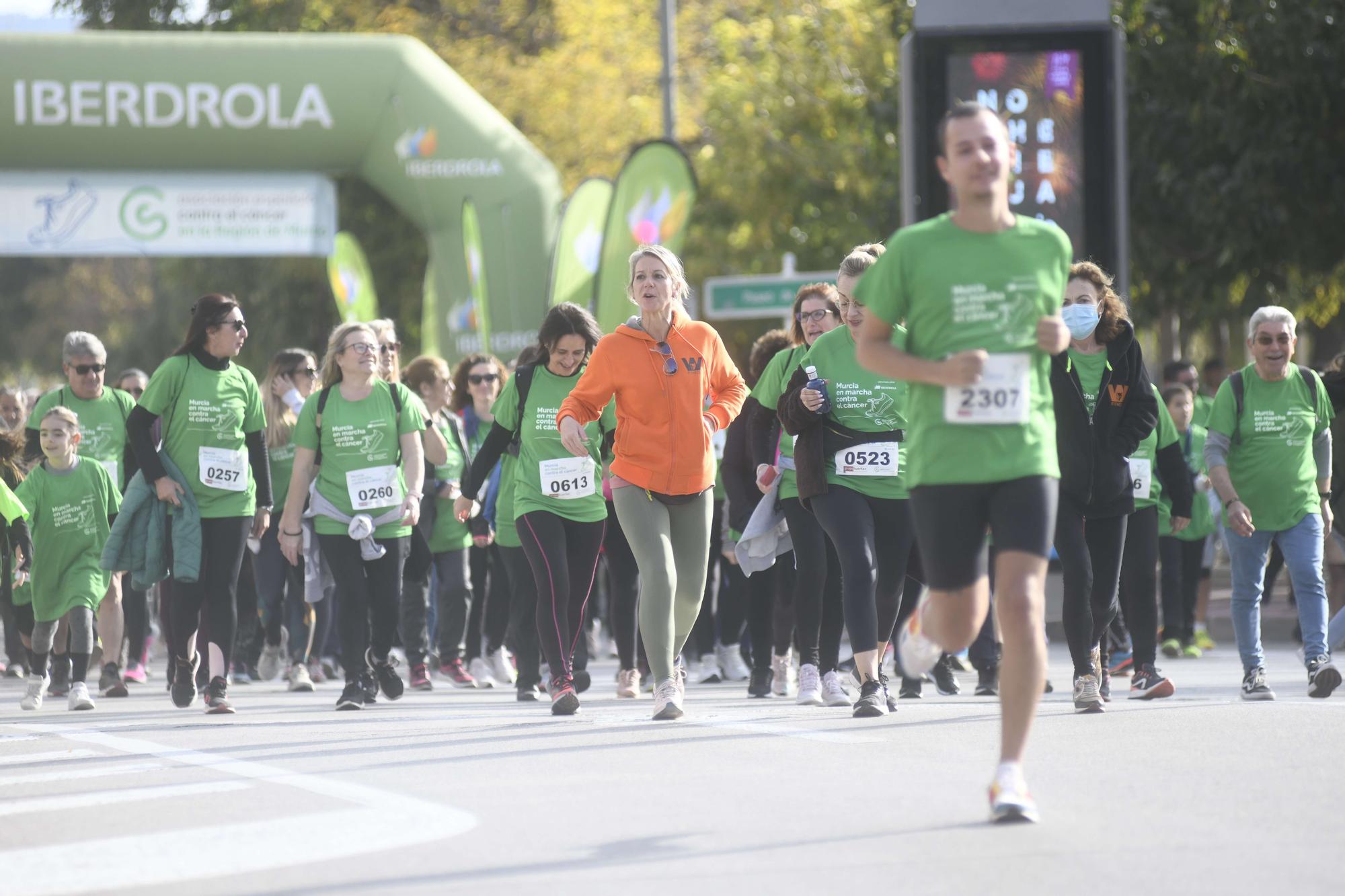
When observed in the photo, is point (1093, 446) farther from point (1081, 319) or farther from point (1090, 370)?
point (1081, 319)

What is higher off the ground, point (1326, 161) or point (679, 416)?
point (1326, 161)

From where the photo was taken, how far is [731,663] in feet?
40.1

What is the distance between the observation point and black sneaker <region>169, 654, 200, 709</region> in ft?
33.1

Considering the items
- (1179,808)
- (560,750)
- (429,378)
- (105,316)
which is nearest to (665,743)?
(560,750)

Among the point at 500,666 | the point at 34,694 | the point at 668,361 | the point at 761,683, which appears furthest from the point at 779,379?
the point at 34,694

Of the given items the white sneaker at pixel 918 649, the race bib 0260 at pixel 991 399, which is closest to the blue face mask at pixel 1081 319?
the white sneaker at pixel 918 649

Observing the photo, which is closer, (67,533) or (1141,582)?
(1141,582)

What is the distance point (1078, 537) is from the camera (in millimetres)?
8672

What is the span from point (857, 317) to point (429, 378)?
15.0 ft

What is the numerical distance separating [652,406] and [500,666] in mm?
4179

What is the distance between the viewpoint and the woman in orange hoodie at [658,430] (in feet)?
28.4

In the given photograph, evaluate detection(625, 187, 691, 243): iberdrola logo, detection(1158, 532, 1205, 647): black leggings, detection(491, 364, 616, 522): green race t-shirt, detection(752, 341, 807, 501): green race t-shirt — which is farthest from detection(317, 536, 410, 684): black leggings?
detection(625, 187, 691, 243): iberdrola logo

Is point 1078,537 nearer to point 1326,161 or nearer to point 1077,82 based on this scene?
point 1077,82

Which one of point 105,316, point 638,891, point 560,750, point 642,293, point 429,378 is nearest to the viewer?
point 638,891
